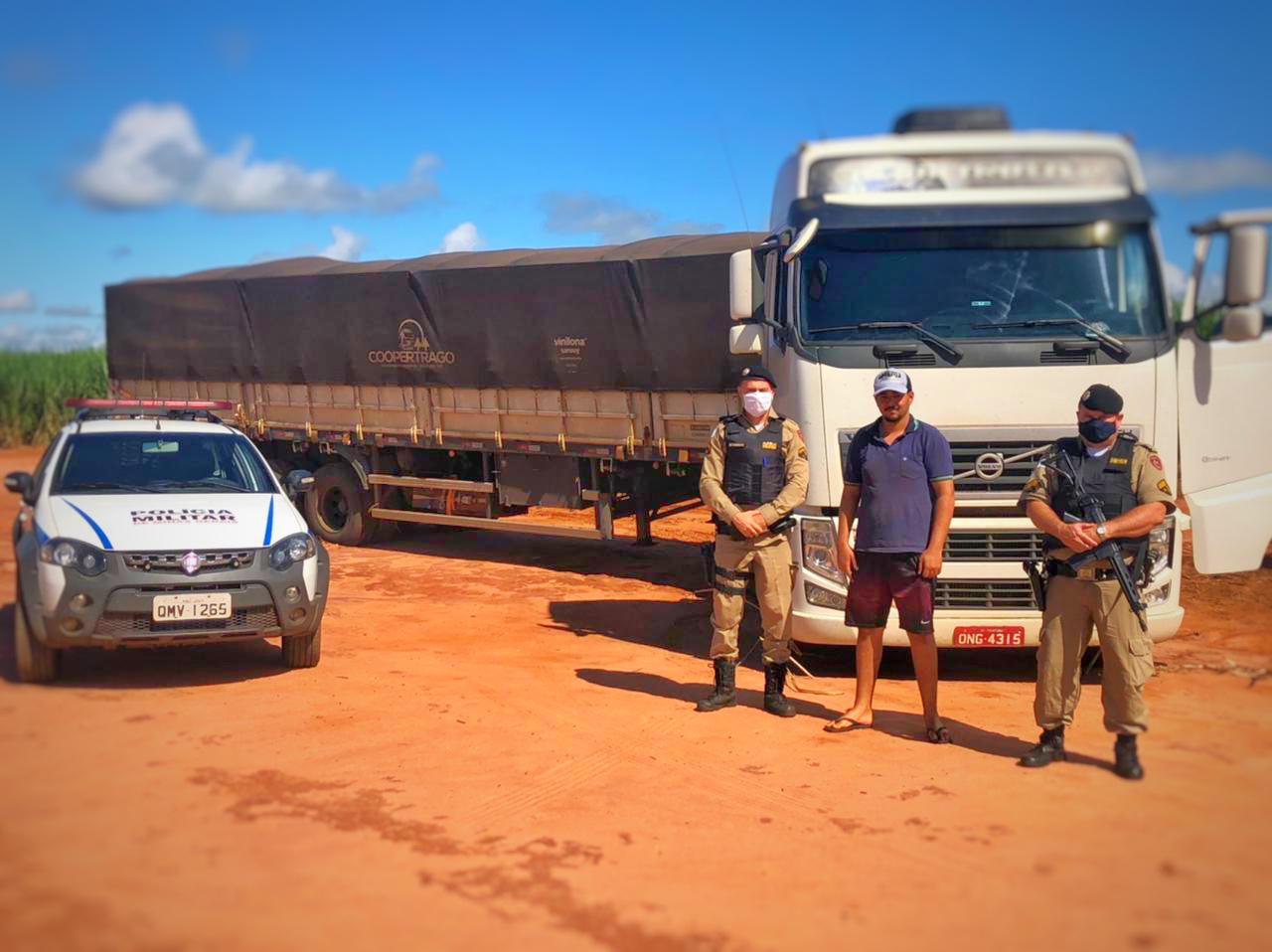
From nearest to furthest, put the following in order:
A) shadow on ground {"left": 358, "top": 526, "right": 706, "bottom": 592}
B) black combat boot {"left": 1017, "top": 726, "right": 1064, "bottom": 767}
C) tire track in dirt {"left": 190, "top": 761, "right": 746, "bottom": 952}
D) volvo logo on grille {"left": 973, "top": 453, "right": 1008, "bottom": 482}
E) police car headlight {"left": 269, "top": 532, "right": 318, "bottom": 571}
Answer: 1. tire track in dirt {"left": 190, "top": 761, "right": 746, "bottom": 952}
2. black combat boot {"left": 1017, "top": 726, "right": 1064, "bottom": 767}
3. volvo logo on grille {"left": 973, "top": 453, "right": 1008, "bottom": 482}
4. police car headlight {"left": 269, "top": 532, "right": 318, "bottom": 571}
5. shadow on ground {"left": 358, "top": 526, "right": 706, "bottom": 592}

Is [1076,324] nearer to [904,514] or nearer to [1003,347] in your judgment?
[1003,347]

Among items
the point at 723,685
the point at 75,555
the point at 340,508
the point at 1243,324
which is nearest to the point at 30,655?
the point at 75,555

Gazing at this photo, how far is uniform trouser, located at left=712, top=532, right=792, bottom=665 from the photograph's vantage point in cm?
723

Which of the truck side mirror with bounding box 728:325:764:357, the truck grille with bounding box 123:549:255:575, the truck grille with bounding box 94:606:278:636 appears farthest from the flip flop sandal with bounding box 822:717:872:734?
the truck grille with bounding box 123:549:255:575

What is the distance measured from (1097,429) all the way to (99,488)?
20.3 ft

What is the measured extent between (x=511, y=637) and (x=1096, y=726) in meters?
4.60

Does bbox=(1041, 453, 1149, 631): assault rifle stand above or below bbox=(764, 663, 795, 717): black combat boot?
above

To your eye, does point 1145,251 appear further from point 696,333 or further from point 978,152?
point 696,333

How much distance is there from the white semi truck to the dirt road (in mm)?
967

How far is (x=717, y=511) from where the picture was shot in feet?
23.7

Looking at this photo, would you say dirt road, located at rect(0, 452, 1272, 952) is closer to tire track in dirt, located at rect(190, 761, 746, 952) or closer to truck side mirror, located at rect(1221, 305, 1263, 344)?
tire track in dirt, located at rect(190, 761, 746, 952)

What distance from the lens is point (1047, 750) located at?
20.2 ft

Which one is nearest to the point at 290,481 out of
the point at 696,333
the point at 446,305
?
the point at 696,333

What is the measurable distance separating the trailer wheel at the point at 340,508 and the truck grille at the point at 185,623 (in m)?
7.23
